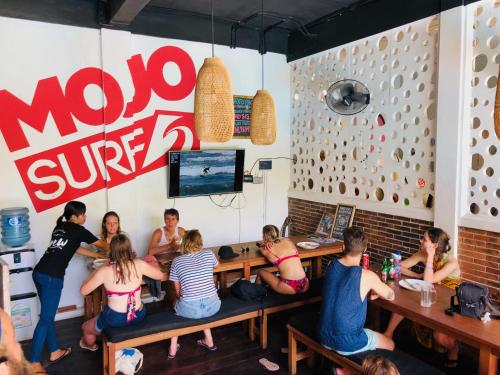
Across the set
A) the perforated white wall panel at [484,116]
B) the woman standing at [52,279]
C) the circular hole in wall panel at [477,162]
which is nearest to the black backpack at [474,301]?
the perforated white wall panel at [484,116]

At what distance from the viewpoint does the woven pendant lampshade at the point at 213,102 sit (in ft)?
10.2

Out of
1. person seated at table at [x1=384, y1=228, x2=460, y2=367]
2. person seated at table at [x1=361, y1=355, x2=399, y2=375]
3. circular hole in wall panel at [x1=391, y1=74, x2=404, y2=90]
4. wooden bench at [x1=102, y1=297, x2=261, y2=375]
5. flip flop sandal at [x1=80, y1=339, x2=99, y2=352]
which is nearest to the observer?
person seated at table at [x1=361, y1=355, x2=399, y2=375]

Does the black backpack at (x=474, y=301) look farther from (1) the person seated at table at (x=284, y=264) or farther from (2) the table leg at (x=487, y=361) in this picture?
(1) the person seated at table at (x=284, y=264)

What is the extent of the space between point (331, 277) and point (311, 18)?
3.89m

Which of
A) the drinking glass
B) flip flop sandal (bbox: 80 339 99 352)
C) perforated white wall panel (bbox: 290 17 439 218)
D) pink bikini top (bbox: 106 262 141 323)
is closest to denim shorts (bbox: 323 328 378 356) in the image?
the drinking glass

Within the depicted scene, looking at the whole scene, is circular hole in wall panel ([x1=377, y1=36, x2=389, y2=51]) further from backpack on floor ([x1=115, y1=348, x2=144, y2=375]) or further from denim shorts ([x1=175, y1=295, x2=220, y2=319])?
backpack on floor ([x1=115, y1=348, x2=144, y2=375])

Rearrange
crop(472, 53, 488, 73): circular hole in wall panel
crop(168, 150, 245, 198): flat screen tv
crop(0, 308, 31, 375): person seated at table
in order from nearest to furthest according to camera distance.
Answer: crop(0, 308, 31, 375): person seated at table < crop(472, 53, 488, 73): circular hole in wall panel < crop(168, 150, 245, 198): flat screen tv

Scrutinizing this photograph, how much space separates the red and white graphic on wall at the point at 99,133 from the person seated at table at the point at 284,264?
201 centimetres

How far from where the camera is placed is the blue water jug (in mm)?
4195

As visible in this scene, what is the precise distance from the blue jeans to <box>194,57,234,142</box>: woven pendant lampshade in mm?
1974

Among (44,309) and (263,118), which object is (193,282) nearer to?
(44,309)

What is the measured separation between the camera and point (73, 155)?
480 cm

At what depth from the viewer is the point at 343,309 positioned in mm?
2967

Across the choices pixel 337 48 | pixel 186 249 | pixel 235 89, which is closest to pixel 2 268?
pixel 186 249
